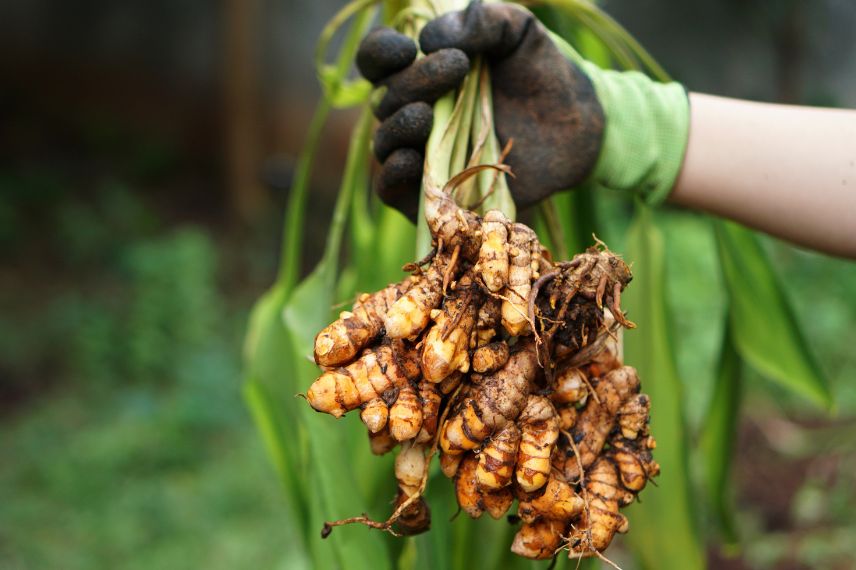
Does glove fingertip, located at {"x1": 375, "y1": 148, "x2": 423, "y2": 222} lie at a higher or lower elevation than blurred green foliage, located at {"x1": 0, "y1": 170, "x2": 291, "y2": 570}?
higher

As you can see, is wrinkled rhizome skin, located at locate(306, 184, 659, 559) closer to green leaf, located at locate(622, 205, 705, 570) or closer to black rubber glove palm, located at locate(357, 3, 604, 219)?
black rubber glove palm, located at locate(357, 3, 604, 219)

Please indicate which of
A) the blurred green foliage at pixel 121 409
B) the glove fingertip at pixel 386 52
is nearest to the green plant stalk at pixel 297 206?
the glove fingertip at pixel 386 52

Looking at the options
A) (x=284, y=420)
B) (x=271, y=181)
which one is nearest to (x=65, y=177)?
(x=271, y=181)

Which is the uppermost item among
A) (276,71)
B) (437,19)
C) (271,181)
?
(437,19)

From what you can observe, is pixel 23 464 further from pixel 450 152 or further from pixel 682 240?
pixel 682 240

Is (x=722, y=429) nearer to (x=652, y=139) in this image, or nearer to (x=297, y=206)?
(x=652, y=139)

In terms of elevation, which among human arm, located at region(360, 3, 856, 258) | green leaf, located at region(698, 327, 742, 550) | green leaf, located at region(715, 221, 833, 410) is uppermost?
human arm, located at region(360, 3, 856, 258)

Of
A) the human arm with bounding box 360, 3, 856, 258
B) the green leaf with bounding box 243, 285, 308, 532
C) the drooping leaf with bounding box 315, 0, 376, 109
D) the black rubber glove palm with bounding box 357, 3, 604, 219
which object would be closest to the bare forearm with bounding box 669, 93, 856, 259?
the human arm with bounding box 360, 3, 856, 258

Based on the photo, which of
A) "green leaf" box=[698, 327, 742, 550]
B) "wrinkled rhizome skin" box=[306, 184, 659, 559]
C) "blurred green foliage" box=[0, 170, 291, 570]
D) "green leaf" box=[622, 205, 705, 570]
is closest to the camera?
"wrinkled rhizome skin" box=[306, 184, 659, 559]
